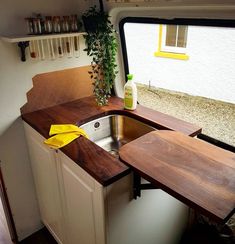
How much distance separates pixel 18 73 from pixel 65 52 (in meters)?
0.39

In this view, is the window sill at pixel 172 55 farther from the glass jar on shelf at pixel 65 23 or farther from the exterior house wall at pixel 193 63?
the glass jar on shelf at pixel 65 23

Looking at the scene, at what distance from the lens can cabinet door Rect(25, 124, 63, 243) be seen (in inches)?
66.9

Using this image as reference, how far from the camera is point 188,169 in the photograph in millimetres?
1091

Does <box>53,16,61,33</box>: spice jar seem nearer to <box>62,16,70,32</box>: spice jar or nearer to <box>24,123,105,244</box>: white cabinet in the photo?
<box>62,16,70,32</box>: spice jar

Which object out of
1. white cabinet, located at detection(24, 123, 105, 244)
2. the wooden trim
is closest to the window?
white cabinet, located at detection(24, 123, 105, 244)

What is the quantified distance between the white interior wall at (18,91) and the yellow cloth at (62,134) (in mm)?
433

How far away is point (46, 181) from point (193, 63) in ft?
4.52

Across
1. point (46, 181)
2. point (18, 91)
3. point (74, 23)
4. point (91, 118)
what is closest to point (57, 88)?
point (18, 91)

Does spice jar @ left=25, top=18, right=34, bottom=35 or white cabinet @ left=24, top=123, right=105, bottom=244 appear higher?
spice jar @ left=25, top=18, right=34, bottom=35

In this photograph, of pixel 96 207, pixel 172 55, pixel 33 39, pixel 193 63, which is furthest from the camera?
pixel 172 55

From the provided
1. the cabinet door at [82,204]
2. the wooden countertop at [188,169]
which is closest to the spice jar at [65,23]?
the cabinet door at [82,204]

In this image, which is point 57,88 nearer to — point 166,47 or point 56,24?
point 56,24

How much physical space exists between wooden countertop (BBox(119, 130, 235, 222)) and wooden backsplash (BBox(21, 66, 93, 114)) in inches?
37.5

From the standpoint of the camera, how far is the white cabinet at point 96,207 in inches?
49.6
